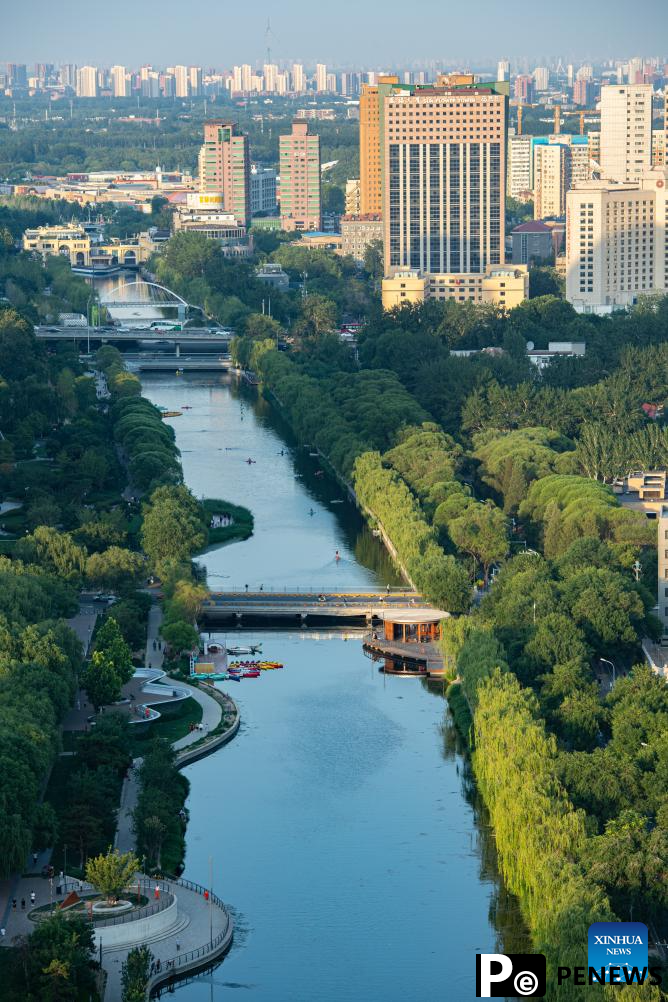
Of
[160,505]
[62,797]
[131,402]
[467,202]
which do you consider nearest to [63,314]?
[467,202]

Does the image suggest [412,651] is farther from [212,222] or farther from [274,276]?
[212,222]

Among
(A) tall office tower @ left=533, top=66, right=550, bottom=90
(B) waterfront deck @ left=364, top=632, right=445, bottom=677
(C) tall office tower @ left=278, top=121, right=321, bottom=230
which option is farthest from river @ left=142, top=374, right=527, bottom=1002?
(A) tall office tower @ left=533, top=66, right=550, bottom=90

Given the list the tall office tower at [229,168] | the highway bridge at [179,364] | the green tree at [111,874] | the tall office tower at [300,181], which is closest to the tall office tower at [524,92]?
the tall office tower at [300,181]

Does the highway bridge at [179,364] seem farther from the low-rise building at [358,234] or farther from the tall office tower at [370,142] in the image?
the tall office tower at [370,142]

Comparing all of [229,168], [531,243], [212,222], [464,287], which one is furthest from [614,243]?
[229,168]

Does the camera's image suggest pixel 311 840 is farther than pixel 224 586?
No

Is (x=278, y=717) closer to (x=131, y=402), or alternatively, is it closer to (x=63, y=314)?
(x=131, y=402)
